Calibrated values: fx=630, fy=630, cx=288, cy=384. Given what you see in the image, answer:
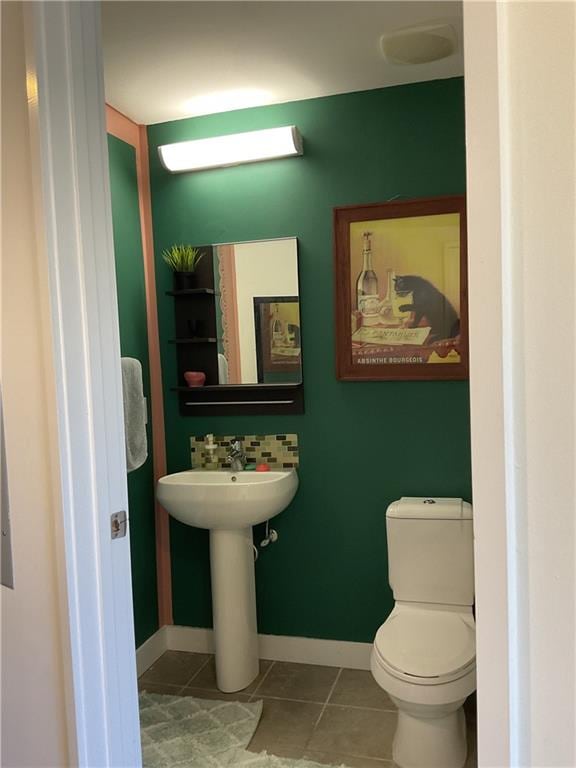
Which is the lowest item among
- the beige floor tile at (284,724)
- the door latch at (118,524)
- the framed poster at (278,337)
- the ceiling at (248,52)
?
the beige floor tile at (284,724)

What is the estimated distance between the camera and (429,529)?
2314 mm

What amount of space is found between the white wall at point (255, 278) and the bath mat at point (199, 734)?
1.30 m

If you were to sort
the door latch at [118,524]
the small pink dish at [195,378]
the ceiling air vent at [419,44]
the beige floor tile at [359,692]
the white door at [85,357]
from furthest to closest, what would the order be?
the small pink dish at [195,378] < the beige floor tile at [359,692] < the ceiling air vent at [419,44] < the door latch at [118,524] < the white door at [85,357]

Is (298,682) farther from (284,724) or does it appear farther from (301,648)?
(284,724)

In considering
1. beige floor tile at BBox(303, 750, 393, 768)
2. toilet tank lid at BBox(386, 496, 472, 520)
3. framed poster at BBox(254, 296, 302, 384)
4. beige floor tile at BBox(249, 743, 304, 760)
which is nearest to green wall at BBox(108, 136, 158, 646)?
framed poster at BBox(254, 296, 302, 384)

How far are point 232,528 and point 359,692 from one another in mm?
823

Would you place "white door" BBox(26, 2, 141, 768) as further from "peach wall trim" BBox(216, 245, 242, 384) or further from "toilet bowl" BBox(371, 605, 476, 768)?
"peach wall trim" BBox(216, 245, 242, 384)

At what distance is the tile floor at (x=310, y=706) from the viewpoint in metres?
2.15

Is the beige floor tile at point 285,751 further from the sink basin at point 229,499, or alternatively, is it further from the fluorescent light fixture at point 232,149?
the fluorescent light fixture at point 232,149

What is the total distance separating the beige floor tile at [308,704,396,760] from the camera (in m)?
2.15

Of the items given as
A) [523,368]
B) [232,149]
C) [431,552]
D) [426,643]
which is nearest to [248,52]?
[232,149]

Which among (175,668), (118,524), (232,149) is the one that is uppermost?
(232,149)

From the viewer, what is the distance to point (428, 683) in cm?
189

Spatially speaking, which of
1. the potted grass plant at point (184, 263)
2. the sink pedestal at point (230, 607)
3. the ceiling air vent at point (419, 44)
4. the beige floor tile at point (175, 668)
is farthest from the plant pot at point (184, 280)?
the beige floor tile at point (175, 668)
